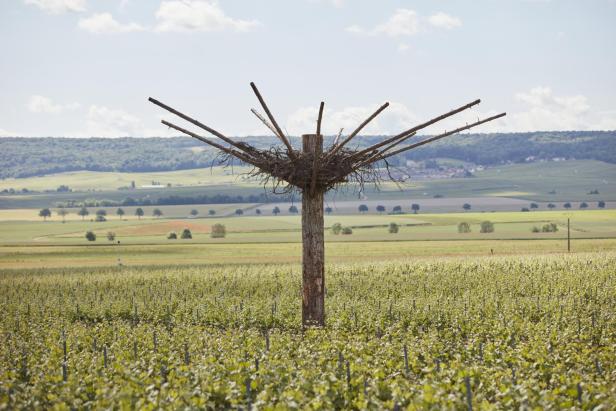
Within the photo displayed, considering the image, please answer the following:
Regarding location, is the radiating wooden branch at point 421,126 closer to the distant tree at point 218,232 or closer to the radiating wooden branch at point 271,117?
the radiating wooden branch at point 271,117

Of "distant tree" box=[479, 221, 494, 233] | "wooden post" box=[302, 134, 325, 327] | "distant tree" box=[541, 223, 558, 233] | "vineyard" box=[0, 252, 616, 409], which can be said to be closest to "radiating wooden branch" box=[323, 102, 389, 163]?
"wooden post" box=[302, 134, 325, 327]

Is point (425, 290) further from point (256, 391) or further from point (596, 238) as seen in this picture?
point (596, 238)

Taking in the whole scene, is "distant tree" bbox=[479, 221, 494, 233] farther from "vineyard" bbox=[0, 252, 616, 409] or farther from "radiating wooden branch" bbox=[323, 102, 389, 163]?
"radiating wooden branch" bbox=[323, 102, 389, 163]

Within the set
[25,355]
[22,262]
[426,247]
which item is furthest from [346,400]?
[426,247]

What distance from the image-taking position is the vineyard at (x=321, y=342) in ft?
34.9

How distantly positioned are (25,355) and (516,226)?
84182 mm

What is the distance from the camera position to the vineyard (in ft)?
34.9

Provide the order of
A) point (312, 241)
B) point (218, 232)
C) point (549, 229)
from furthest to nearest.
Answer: point (218, 232) → point (549, 229) → point (312, 241)

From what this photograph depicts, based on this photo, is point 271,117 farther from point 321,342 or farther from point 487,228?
point 487,228

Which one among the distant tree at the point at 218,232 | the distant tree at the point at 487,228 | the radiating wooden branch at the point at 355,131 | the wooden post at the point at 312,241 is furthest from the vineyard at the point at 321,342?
the distant tree at the point at 218,232

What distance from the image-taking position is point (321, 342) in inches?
581

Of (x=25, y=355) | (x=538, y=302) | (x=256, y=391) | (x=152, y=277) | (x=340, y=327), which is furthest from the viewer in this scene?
(x=152, y=277)

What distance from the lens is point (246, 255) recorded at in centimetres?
6041

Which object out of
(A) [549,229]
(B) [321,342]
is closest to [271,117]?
(B) [321,342]
